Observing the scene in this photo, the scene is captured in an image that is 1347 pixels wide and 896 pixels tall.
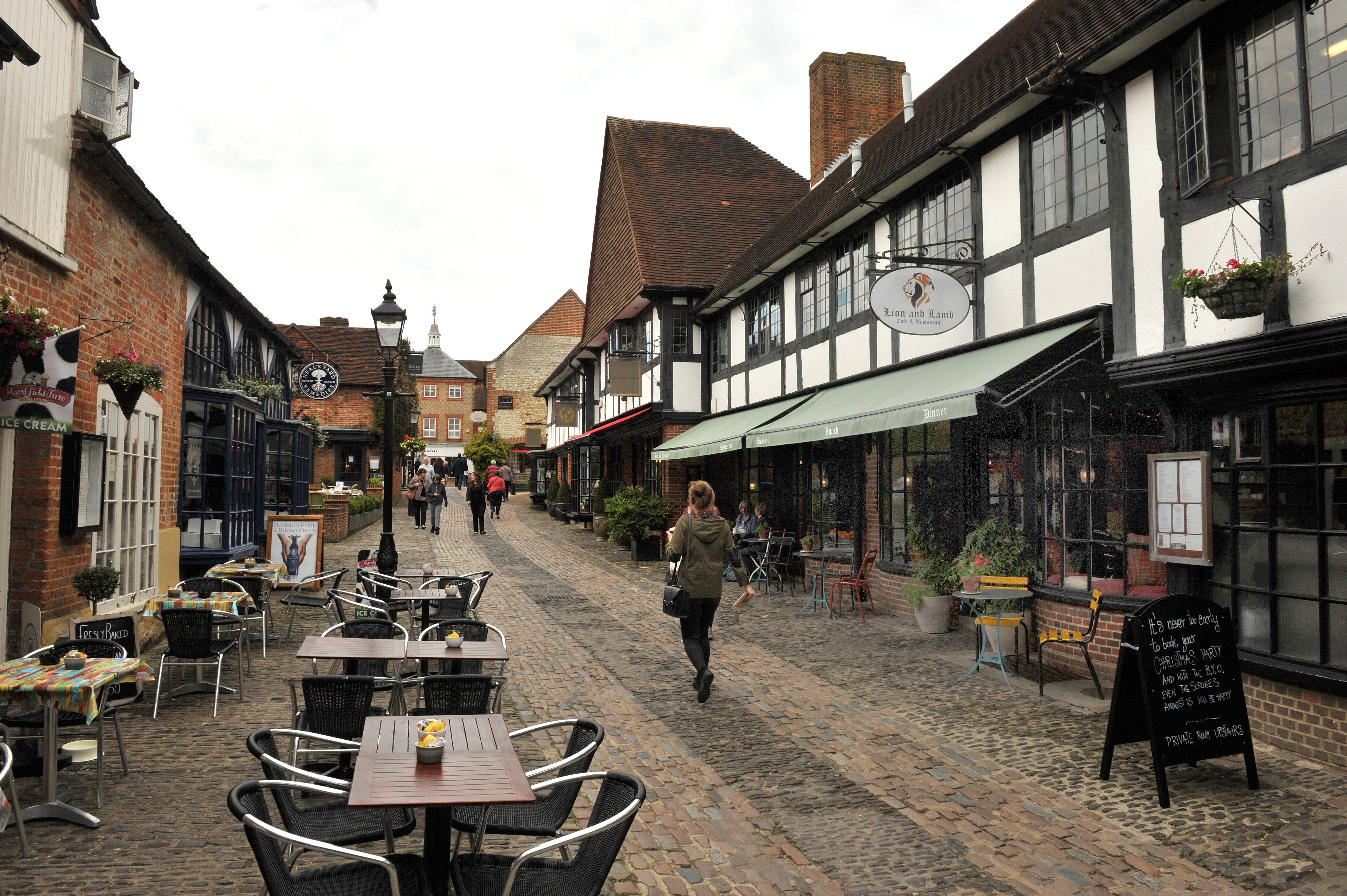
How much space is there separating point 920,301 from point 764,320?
24.5 ft

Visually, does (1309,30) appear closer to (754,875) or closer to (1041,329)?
(1041,329)

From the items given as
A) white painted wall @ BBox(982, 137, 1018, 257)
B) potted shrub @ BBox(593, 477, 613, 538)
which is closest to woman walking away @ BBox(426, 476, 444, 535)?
potted shrub @ BBox(593, 477, 613, 538)

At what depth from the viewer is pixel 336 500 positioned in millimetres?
20812

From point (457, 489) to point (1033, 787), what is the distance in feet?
135

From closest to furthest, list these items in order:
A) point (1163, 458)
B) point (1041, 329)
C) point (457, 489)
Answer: point (1163, 458)
point (1041, 329)
point (457, 489)

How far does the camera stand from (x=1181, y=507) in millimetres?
6570

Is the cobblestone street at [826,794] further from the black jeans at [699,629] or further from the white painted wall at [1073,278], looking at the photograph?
the white painted wall at [1073,278]

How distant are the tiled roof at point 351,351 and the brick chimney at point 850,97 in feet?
91.6

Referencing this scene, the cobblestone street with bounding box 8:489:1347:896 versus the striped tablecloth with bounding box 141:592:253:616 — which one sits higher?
the striped tablecloth with bounding box 141:592:253:616

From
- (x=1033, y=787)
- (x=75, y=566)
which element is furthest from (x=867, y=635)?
(x=75, y=566)

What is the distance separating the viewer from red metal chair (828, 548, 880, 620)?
11344 mm

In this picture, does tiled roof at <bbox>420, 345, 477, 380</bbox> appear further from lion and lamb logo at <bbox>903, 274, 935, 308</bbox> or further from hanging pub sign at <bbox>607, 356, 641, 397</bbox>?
lion and lamb logo at <bbox>903, 274, 935, 308</bbox>

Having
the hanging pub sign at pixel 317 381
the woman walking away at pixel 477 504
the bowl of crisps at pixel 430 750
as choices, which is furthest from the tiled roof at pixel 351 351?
the bowl of crisps at pixel 430 750

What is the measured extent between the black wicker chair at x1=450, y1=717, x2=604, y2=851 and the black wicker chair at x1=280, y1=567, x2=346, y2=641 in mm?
5663
